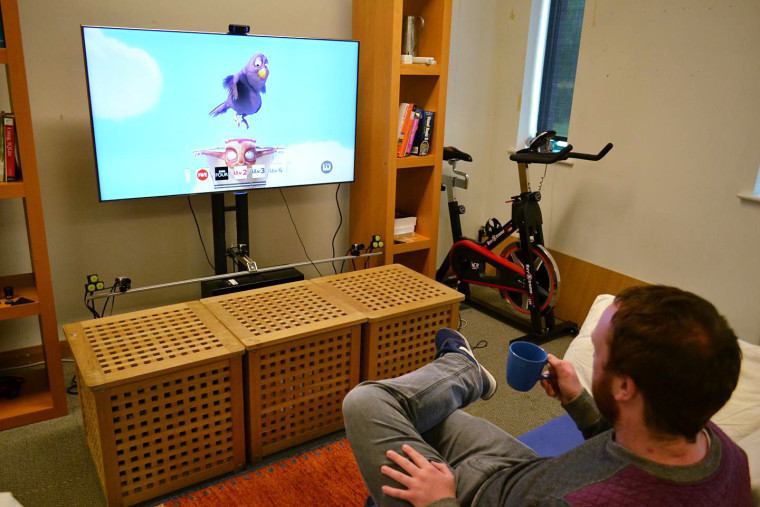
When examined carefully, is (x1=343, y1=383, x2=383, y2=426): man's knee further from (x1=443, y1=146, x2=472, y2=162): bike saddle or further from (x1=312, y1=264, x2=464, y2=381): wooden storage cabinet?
(x1=443, y1=146, x2=472, y2=162): bike saddle

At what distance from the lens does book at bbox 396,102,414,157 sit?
2.97 meters

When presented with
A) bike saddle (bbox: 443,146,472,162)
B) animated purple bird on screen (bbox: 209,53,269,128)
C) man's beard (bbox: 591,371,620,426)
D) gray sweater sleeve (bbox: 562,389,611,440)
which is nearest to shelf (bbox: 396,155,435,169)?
bike saddle (bbox: 443,146,472,162)

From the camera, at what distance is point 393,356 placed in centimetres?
238

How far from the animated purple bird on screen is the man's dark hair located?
6.63 ft

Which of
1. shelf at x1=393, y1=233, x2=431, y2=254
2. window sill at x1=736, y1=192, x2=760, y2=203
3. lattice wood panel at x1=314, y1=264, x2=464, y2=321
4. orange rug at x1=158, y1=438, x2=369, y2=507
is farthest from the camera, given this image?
shelf at x1=393, y1=233, x2=431, y2=254

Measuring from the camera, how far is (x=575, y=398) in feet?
4.44

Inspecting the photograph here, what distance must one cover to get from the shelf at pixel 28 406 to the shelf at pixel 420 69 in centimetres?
212

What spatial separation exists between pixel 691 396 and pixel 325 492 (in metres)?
1.36

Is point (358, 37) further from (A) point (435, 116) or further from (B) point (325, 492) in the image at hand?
(B) point (325, 492)

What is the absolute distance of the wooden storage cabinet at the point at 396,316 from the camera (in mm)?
2299

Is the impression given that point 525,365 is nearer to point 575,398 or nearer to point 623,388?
point 575,398

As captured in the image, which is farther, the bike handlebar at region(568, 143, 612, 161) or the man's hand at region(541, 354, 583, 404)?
the bike handlebar at region(568, 143, 612, 161)

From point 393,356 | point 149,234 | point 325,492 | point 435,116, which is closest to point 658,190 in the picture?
point 435,116

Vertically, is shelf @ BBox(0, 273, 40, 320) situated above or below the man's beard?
below
